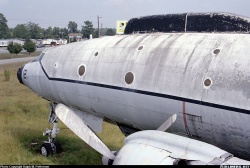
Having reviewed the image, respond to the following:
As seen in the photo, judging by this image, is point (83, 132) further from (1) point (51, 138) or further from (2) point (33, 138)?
(2) point (33, 138)

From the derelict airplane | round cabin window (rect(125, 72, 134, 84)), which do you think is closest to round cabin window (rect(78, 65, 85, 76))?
the derelict airplane

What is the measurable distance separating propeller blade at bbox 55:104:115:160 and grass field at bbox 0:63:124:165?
11.8 feet

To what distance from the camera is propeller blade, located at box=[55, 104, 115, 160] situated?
9148 millimetres

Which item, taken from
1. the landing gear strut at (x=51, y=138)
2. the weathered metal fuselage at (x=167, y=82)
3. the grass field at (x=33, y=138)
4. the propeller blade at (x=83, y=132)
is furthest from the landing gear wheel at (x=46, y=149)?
the propeller blade at (x=83, y=132)

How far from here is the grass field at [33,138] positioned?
43.6ft

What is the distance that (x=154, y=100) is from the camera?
8672mm

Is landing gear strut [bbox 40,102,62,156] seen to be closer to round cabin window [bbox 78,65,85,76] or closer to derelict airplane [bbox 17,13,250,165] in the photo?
derelict airplane [bbox 17,13,250,165]

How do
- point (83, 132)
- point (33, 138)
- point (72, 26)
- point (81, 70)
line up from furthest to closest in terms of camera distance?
point (72, 26), point (33, 138), point (81, 70), point (83, 132)

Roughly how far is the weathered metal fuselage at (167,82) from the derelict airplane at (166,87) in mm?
23

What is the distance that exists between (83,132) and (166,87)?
2.87 m

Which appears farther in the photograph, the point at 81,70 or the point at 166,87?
the point at 81,70

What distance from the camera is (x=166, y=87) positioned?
27.7ft

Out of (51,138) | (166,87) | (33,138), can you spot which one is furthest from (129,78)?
(33,138)

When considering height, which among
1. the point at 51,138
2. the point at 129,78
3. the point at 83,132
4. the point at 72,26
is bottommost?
the point at 51,138
